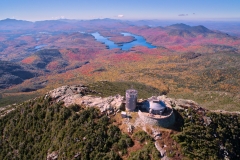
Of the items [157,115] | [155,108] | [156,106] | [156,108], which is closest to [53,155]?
[157,115]

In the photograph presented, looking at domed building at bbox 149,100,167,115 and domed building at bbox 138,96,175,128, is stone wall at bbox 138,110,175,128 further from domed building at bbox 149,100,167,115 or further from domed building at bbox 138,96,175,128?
domed building at bbox 149,100,167,115

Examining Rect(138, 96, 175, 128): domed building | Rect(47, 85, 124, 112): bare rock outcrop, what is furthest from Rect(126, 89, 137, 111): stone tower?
Rect(47, 85, 124, 112): bare rock outcrop

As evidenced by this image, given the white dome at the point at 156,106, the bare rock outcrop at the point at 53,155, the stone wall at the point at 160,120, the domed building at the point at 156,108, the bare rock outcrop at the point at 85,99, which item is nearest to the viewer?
the stone wall at the point at 160,120

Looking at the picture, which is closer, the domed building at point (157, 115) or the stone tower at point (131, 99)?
the domed building at point (157, 115)

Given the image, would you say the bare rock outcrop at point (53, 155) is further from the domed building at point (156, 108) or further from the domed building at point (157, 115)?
the domed building at point (156, 108)

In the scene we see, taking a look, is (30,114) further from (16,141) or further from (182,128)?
(182,128)

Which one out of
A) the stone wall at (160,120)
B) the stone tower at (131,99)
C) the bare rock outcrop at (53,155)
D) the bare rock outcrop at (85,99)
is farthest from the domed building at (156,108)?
the bare rock outcrop at (53,155)

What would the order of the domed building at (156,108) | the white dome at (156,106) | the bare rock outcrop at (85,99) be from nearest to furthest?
the domed building at (156,108)
the white dome at (156,106)
the bare rock outcrop at (85,99)

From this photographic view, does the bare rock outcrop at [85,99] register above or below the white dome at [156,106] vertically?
below

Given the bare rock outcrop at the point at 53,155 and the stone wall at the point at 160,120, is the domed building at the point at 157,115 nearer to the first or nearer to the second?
the stone wall at the point at 160,120

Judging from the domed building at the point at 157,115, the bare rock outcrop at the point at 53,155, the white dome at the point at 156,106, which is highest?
the white dome at the point at 156,106

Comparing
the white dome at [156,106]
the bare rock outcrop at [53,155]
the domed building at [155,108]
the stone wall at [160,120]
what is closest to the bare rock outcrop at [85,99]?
the stone wall at [160,120]

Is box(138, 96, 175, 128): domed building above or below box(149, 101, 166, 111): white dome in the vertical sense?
below

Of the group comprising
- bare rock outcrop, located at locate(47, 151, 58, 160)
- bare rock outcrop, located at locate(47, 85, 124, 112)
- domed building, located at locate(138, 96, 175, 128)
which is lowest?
bare rock outcrop, located at locate(47, 151, 58, 160)
